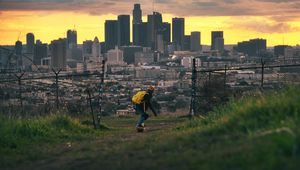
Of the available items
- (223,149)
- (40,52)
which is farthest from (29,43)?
(223,149)

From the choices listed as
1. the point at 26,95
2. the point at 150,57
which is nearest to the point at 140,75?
the point at 26,95

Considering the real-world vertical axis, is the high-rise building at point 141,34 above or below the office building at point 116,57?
above

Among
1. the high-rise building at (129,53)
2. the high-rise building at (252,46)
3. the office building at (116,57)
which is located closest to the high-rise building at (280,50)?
the high-rise building at (252,46)

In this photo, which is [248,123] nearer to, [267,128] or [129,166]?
[267,128]

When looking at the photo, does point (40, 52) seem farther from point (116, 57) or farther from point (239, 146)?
point (239, 146)

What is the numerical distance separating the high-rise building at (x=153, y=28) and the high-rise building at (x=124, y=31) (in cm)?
229

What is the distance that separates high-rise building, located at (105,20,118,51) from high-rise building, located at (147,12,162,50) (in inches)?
144

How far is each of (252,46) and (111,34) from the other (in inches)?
861

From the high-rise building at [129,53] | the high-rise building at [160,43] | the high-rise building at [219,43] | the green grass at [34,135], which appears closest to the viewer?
the green grass at [34,135]

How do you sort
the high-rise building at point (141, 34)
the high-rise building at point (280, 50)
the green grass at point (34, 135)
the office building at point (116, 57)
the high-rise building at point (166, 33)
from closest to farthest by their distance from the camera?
the green grass at point (34, 135) < the high-rise building at point (280, 50) < the office building at point (116, 57) < the high-rise building at point (141, 34) < the high-rise building at point (166, 33)

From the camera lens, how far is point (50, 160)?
11.8 m

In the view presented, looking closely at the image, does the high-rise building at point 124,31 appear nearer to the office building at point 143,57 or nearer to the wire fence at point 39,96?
the office building at point 143,57

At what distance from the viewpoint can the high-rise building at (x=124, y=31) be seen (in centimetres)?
7169

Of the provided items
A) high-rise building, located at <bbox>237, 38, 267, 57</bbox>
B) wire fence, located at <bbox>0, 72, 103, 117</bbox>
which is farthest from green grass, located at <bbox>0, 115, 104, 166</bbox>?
high-rise building, located at <bbox>237, 38, 267, 57</bbox>
